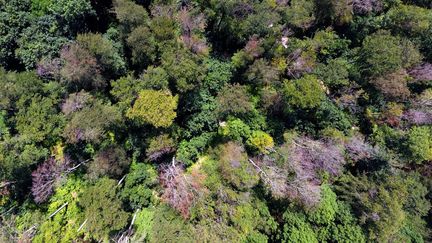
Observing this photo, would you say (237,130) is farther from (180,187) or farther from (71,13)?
(71,13)

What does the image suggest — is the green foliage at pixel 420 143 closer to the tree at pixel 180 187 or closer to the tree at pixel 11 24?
the tree at pixel 180 187

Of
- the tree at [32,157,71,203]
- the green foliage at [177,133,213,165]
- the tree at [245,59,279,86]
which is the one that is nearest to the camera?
the tree at [32,157,71,203]

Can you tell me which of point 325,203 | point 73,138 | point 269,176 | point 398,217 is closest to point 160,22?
point 73,138

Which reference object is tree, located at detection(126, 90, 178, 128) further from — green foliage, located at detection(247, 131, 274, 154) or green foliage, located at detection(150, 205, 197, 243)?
green foliage, located at detection(247, 131, 274, 154)

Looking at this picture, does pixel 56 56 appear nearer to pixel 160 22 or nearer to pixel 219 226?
pixel 160 22

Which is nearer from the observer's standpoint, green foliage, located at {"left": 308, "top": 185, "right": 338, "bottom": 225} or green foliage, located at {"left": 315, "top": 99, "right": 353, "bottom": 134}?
green foliage, located at {"left": 308, "top": 185, "right": 338, "bottom": 225}

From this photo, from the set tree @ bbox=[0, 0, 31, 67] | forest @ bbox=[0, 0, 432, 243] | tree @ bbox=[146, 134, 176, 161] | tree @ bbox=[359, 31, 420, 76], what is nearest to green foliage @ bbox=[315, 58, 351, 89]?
forest @ bbox=[0, 0, 432, 243]
